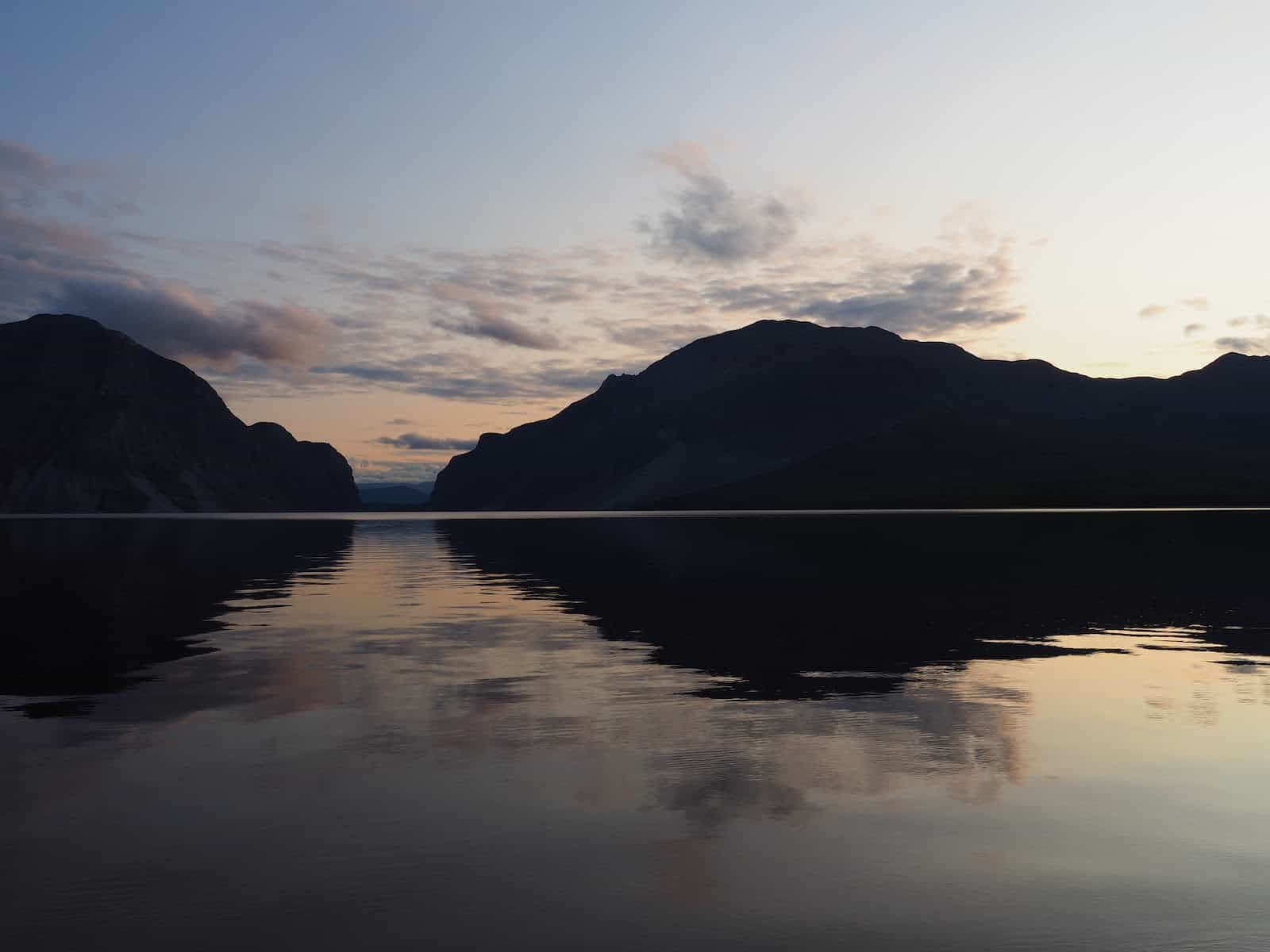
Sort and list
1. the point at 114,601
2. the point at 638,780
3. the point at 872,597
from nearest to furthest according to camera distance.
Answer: the point at 638,780 < the point at 872,597 < the point at 114,601

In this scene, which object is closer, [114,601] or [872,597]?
[872,597]

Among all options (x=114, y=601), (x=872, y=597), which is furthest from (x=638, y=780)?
(x=114, y=601)

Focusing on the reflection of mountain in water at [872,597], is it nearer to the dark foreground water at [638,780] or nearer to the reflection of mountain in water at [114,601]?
the dark foreground water at [638,780]

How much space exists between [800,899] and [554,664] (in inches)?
596

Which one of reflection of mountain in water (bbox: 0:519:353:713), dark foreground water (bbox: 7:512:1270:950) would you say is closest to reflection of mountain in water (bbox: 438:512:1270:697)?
dark foreground water (bbox: 7:512:1270:950)

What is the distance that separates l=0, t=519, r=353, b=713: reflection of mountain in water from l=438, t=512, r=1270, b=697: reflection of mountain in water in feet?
38.3

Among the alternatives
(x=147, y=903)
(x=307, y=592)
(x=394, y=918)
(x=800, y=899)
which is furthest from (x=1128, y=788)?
(x=307, y=592)

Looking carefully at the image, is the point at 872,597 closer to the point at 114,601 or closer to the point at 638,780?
the point at 638,780

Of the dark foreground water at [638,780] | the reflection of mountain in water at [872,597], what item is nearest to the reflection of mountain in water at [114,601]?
the dark foreground water at [638,780]

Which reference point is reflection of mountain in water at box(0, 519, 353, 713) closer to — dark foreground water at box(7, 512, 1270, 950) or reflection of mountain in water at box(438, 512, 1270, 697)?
dark foreground water at box(7, 512, 1270, 950)

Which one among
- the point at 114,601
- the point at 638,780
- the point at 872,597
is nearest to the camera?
the point at 638,780

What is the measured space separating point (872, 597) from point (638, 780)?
27414 millimetres

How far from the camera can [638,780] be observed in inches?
547

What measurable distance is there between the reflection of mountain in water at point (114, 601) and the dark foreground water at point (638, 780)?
9.7 inches
